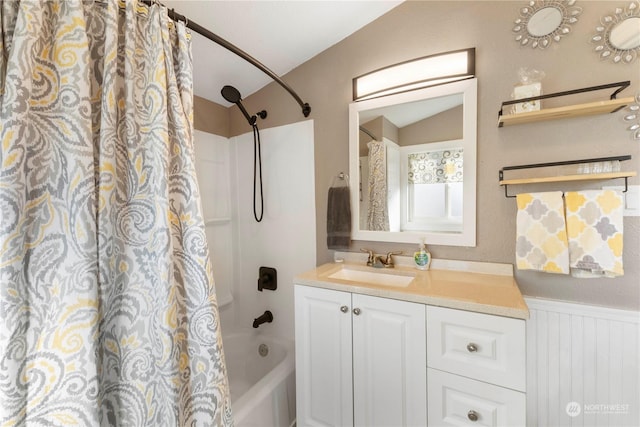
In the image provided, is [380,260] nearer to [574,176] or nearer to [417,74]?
[574,176]

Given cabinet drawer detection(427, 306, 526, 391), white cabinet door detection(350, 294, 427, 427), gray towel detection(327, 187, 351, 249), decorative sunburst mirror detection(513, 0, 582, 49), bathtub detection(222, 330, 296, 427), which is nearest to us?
cabinet drawer detection(427, 306, 526, 391)

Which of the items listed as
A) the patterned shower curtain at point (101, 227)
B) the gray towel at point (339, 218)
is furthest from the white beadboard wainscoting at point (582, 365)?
the patterned shower curtain at point (101, 227)

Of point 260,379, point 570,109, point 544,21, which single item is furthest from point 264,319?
point 544,21

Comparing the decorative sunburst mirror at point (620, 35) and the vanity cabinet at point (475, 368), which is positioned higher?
the decorative sunburst mirror at point (620, 35)

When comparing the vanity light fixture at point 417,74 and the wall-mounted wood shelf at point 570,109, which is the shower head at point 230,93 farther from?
the wall-mounted wood shelf at point 570,109

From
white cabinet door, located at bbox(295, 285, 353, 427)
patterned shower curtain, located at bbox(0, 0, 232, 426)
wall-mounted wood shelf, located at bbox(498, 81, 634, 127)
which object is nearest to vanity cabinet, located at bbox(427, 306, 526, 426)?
white cabinet door, located at bbox(295, 285, 353, 427)

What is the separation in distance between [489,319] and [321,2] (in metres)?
1.70

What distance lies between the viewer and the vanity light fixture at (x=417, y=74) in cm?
141

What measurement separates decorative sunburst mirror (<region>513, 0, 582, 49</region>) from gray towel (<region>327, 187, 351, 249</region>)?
1.17m

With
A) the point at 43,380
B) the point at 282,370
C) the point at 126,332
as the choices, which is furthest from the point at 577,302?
the point at 43,380

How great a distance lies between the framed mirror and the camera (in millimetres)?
1417

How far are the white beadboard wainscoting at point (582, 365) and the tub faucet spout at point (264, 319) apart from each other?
157 centimetres

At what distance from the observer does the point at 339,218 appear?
174 centimetres

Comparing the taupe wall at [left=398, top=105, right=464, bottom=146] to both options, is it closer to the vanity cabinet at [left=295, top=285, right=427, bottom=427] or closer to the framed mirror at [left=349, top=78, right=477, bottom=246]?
the framed mirror at [left=349, top=78, right=477, bottom=246]
